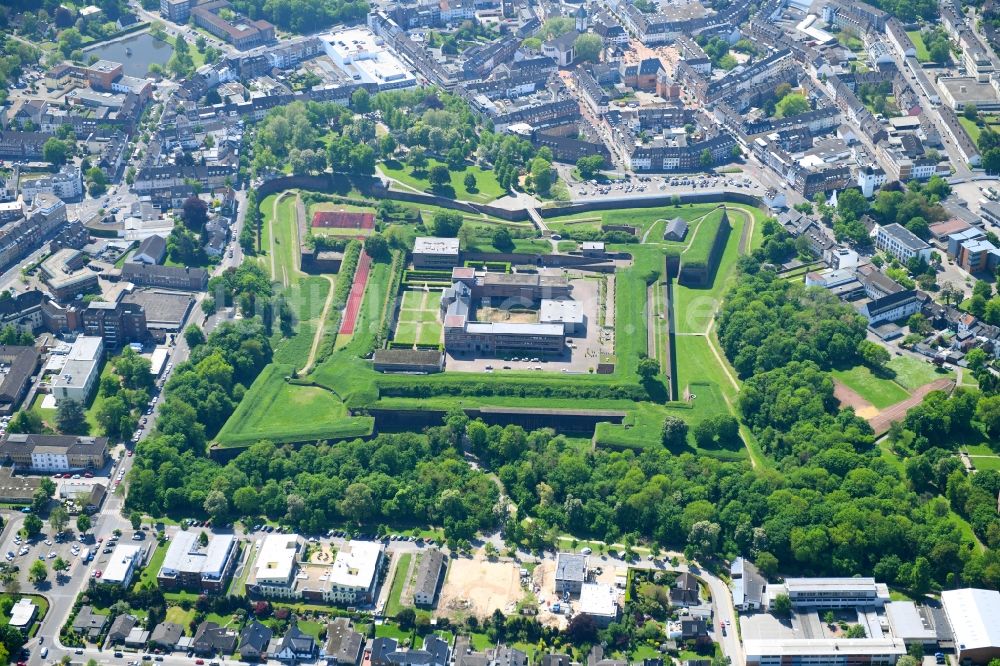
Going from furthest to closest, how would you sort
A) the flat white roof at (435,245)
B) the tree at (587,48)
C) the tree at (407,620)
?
the tree at (587,48) → the flat white roof at (435,245) → the tree at (407,620)

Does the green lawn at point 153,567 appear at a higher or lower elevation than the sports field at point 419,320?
lower

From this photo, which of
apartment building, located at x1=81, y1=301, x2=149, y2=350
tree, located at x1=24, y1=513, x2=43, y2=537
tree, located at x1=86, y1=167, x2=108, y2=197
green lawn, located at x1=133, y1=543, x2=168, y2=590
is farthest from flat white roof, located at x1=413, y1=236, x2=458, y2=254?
tree, located at x1=24, y1=513, x2=43, y2=537

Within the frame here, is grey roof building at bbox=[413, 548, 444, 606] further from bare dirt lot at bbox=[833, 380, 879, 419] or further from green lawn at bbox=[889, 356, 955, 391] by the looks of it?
green lawn at bbox=[889, 356, 955, 391]

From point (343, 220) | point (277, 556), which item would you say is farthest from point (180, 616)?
point (343, 220)

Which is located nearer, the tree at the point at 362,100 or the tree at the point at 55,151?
the tree at the point at 55,151

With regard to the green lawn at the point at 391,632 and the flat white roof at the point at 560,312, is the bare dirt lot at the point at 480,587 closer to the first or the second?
the green lawn at the point at 391,632

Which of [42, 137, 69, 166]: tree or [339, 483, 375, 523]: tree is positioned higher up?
[42, 137, 69, 166]: tree

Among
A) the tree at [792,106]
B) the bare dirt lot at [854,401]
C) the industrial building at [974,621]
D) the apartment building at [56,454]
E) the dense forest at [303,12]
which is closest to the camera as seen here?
the industrial building at [974,621]

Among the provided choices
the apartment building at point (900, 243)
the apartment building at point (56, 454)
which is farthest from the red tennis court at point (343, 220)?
the apartment building at point (900, 243)
